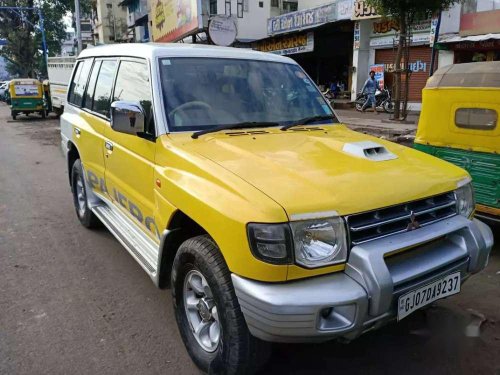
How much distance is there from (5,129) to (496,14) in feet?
58.7

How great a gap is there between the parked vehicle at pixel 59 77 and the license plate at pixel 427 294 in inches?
704

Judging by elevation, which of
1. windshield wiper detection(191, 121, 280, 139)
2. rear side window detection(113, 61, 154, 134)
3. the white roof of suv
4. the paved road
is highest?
the white roof of suv

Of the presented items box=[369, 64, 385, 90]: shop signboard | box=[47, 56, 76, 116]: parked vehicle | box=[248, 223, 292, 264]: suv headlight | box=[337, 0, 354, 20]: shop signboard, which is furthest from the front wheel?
box=[248, 223, 292, 264]: suv headlight

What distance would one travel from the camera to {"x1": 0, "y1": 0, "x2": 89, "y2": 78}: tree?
1694 inches

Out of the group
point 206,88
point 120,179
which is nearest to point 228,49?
point 206,88

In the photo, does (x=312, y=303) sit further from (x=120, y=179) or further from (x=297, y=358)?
(x=120, y=179)

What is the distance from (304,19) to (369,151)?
68.3ft

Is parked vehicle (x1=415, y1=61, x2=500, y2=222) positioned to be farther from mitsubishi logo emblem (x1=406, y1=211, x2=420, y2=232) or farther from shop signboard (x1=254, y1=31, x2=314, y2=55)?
shop signboard (x1=254, y1=31, x2=314, y2=55)

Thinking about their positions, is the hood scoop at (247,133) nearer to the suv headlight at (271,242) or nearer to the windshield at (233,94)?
the windshield at (233,94)

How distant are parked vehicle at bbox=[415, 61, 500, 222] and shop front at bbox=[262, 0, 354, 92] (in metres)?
15.7

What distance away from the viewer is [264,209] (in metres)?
2.06

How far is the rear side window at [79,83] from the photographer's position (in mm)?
4806

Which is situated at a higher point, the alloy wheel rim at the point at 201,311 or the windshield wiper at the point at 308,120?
the windshield wiper at the point at 308,120

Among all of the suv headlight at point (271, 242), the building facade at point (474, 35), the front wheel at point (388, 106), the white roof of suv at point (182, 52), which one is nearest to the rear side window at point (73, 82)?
the white roof of suv at point (182, 52)
